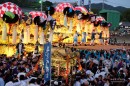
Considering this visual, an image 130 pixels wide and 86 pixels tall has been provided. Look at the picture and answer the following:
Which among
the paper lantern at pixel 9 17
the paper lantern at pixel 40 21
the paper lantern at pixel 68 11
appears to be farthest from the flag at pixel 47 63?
the paper lantern at pixel 68 11

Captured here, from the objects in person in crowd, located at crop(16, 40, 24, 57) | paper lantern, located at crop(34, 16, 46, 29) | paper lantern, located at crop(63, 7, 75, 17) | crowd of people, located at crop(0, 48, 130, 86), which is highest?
paper lantern, located at crop(63, 7, 75, 17)

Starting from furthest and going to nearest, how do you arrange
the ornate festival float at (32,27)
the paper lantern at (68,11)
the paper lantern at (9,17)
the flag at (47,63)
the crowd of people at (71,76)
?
the paper lantern at (68,11) < the ornate festival float at (32,27) < the paper lantern at (9,17) < the flag at (47,63) < the crowd of people at (71,76)

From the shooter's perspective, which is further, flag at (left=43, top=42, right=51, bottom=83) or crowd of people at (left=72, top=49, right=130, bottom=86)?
crowd of people at (left=72, top=49, right=130, bottom=86)

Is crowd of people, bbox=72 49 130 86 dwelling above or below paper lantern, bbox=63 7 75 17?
below

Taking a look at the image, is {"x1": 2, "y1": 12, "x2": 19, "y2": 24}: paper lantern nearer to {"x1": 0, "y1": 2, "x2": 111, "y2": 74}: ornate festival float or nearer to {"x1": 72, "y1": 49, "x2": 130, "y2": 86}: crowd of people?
{"x1": 0, "y1": 2, "x2": 111, "y2": 74}: ornate festival float

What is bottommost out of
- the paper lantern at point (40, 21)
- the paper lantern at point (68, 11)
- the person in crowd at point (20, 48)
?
the person in crowd at point (20, 48)

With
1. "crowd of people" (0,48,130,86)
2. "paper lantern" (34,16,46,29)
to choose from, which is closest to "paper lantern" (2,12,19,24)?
"paper lantern" (34,16,46,29)

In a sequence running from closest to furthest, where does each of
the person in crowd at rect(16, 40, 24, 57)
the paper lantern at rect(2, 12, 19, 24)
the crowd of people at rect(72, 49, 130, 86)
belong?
the crowd of people at rect(72, 49, 130, 86) < the person in crowd at rect(16, 40, 24, 57) < the paper lantern at rect(2, 12, 19, 24)

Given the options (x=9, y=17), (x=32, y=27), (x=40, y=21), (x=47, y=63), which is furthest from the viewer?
(x=32, y=27)

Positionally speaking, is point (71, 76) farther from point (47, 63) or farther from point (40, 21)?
point (40, 21)

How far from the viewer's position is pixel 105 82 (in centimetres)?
1184

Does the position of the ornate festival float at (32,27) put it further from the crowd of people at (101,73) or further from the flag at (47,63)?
the flag at (47,63)

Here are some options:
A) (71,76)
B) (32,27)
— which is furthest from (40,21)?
(71,76)

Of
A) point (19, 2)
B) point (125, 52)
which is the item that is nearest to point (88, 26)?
point (125, 52)
